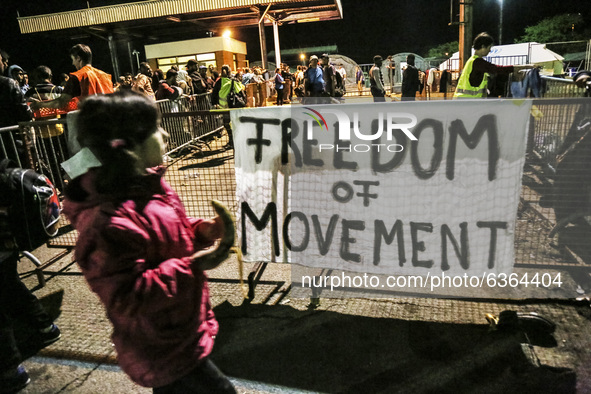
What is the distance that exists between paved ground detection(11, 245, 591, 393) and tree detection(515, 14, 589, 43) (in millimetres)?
67467

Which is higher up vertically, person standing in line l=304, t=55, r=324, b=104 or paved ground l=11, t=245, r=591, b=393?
person standing in line l=304, t=55, r=324, b=104

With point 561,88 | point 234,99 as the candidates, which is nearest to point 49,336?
point 561,88

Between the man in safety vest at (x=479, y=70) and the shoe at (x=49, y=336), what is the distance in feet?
19.1

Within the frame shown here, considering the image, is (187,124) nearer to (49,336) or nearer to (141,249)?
(49,336)

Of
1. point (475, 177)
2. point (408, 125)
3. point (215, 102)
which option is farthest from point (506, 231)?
point (215, 102)

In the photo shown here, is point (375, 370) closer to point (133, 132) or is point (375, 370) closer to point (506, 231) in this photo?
point (506, 231)

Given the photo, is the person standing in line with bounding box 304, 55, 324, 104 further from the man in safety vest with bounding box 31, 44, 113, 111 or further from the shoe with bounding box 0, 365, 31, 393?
the shoe with bounding box 0, 365, 31, 393

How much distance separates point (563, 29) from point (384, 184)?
70.2m

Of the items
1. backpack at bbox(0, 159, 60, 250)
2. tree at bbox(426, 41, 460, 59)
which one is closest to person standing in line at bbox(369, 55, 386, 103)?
backpack at bbox(0, 159, 60, 250)

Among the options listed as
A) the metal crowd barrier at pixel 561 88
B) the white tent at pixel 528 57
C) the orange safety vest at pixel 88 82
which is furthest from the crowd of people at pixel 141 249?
the white tent at pixel 528 57

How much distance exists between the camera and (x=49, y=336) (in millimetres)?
3215

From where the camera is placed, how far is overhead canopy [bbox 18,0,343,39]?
19141 mm

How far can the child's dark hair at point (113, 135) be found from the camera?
145cm

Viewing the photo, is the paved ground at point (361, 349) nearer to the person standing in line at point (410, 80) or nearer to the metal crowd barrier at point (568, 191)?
the metal crowd barrier at point (568, 191)
